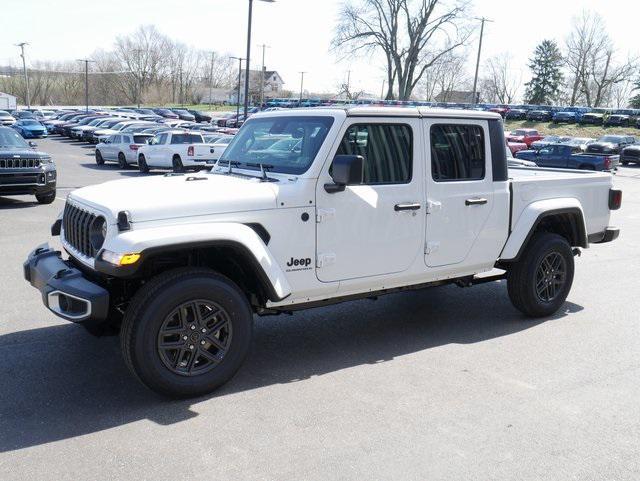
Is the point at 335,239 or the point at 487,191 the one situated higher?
the point at 487,191

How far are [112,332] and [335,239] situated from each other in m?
1.81

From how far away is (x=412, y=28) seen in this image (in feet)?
200

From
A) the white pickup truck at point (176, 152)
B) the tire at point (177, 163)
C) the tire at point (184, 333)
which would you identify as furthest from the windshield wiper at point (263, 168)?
the tire at point (177, 163)

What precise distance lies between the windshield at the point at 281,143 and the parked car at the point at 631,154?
35476mm

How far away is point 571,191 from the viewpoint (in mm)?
6281

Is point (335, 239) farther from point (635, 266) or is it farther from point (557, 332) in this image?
point (635, 266)

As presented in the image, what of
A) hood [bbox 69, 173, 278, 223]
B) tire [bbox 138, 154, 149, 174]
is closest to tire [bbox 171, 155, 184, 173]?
tire [bbox 138, 154, 149, 174]

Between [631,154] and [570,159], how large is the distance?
1174 centimetres

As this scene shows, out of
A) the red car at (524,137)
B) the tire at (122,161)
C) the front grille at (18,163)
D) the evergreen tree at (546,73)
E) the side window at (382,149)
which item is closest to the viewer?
the side window at (382,149)

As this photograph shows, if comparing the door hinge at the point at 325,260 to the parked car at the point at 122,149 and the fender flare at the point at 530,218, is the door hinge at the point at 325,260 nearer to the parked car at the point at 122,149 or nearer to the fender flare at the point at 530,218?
the fender flare at the point at 530,218

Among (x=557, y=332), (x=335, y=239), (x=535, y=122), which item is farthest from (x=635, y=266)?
(x=535, y=122)

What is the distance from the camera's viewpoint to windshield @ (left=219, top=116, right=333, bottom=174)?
4.74 m

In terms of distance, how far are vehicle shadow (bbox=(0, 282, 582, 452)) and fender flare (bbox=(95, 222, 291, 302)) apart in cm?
82

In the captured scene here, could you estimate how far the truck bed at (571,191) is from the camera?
19.1 feet
